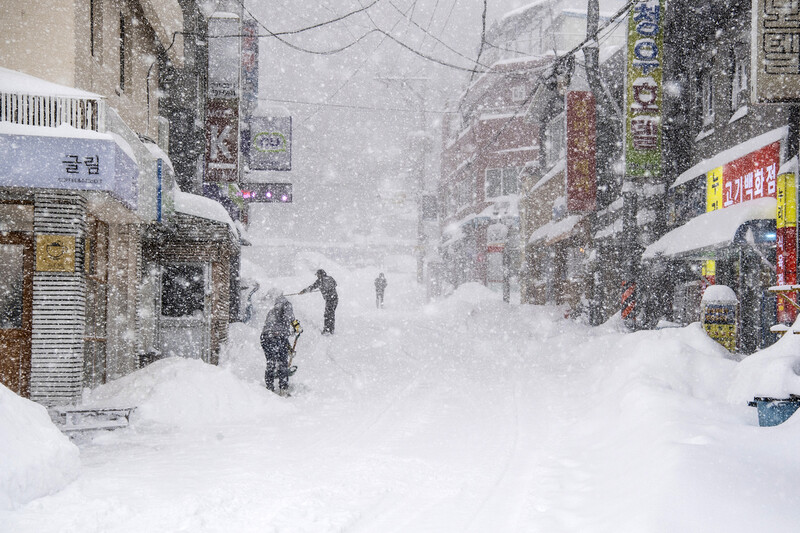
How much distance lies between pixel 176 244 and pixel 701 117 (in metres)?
12.3

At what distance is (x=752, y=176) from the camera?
42.1 ft

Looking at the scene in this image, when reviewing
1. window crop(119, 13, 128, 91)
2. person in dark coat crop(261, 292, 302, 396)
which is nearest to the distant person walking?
window crop(119, 13, 128, 91)

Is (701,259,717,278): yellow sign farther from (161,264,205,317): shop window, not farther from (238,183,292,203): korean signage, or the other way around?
(238,183,292,203): korean signage

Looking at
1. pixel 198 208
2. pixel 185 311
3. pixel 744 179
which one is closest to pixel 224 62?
pixel 198 208

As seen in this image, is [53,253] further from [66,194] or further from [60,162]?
[60,162]

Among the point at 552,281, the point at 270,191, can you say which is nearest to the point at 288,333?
the point at 270,191

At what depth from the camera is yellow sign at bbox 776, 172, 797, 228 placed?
35.9ft

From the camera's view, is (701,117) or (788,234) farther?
(701,117)

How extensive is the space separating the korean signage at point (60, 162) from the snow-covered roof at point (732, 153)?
10.7m

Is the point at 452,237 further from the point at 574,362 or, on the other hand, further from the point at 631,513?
the point at 631,513

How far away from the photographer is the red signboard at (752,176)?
1214 centimetres

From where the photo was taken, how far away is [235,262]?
76.6 ft

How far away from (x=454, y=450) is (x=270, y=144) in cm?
1547

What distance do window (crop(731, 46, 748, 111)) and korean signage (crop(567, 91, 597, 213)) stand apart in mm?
5189
